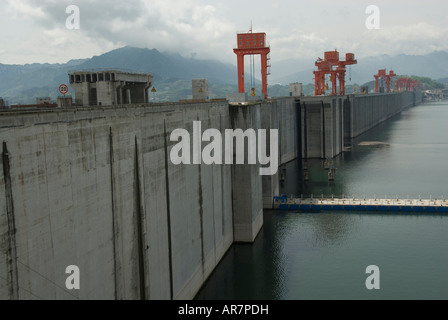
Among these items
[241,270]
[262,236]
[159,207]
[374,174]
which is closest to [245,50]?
[374,174]

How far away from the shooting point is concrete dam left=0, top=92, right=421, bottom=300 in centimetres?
1405

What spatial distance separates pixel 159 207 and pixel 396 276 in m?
17.5

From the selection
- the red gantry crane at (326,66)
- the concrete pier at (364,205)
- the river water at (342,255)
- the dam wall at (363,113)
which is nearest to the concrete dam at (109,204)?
the river water at (342,255)

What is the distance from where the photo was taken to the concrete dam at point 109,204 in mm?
14047

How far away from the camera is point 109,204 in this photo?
61.8ft

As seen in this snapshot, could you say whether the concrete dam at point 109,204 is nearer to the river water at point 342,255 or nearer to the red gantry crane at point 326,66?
the river water at point 342,255

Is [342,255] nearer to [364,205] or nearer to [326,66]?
[364,205]

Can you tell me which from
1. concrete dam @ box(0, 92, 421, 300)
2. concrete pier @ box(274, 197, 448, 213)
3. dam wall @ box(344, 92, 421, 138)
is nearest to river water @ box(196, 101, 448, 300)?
concrete pier @ box(274, 197, 448, 213)

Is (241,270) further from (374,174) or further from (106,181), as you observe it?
(374,174)

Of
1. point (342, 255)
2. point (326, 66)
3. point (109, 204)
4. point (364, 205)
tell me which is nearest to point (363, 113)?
point (326, 66)

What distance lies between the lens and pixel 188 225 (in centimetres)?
2717

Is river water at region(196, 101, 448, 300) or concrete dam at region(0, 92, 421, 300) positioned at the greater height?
concrete dam at region(0, 92, 421, 300)

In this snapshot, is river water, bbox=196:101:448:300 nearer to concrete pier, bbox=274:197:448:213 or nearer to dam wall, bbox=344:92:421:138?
concrete pier, bbox=274:197:448:213

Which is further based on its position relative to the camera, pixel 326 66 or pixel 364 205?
pixel 326 66
